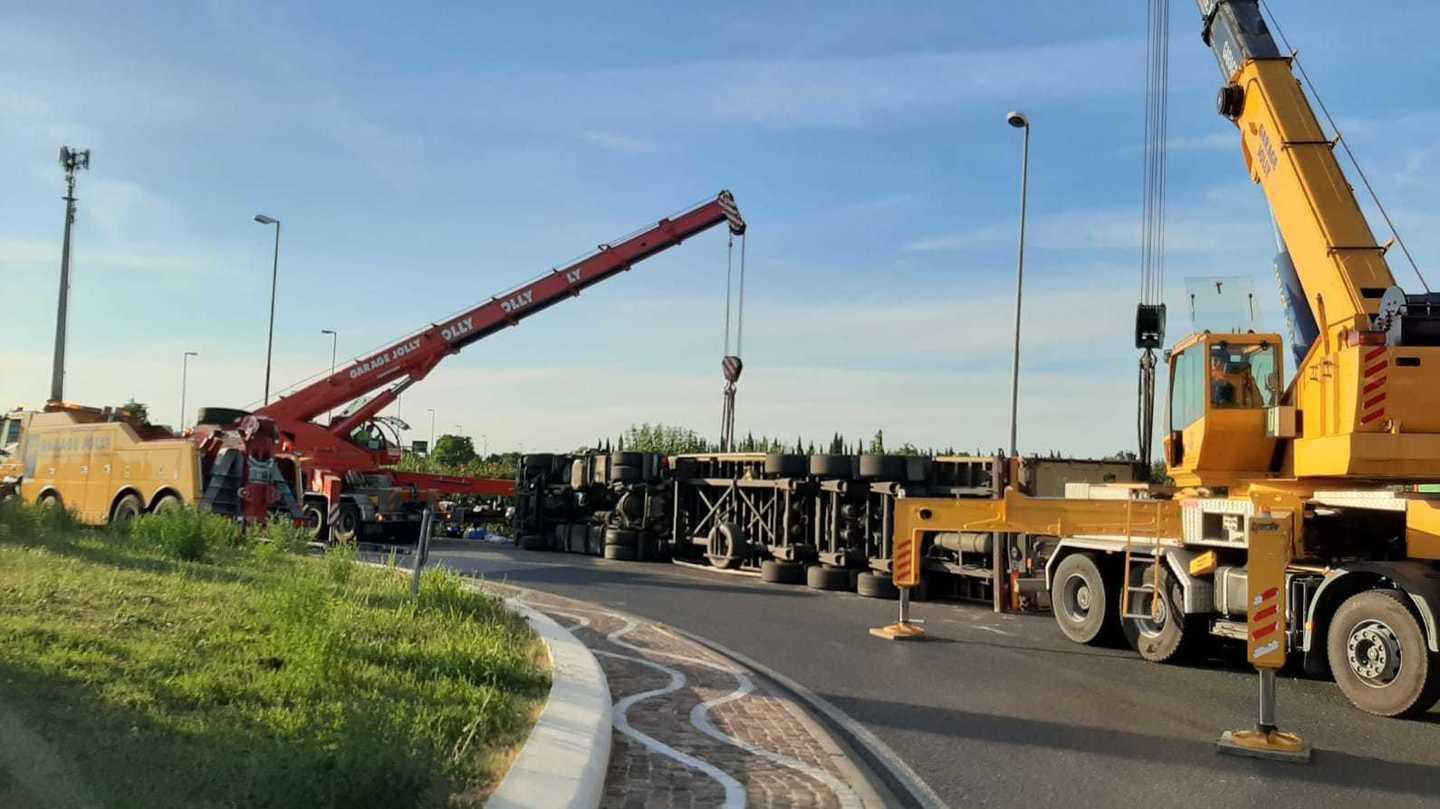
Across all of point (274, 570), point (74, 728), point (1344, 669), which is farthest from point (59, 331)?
point (1344, 669)

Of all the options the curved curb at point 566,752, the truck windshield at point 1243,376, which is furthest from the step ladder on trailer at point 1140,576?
the curved curb at point 566,752

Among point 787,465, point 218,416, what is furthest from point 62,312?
point 787,465

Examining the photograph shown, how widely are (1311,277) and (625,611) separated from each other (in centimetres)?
859

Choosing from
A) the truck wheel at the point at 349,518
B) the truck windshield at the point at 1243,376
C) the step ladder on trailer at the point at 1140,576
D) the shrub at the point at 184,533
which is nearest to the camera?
the truck windshield at the point at 1243,376

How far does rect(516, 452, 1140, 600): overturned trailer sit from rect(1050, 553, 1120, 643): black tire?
1.05 metres

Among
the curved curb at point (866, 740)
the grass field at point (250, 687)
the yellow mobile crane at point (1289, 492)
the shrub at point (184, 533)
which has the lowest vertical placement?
the curved curb at point (866, 740)

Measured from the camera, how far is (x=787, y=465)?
20859 millimetres

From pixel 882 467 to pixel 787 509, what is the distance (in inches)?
99.9

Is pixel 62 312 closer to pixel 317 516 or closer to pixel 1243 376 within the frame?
pixel 317 516

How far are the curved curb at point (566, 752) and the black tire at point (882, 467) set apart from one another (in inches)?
413

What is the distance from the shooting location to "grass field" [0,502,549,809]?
4.60m

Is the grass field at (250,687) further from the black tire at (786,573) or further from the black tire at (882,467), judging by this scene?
the black tire at (786,573)

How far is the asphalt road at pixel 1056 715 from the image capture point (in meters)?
6.85

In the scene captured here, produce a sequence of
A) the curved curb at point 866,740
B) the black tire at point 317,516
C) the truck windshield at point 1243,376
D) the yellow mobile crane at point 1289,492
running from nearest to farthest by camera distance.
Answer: the curved curb at point 866,740 → the yellow mobile crane at point 1289,492 → the truck windshield at point 1243,376 → the black tire at point 317,516
